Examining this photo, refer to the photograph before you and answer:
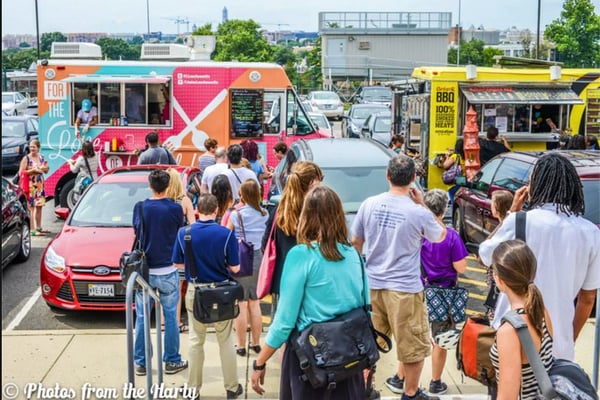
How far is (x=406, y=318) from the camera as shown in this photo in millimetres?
5449

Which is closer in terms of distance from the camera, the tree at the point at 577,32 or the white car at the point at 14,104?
the tree at the point at 577,32

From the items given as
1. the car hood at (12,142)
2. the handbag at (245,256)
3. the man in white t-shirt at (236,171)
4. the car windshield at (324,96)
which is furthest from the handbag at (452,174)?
the car windshield at (324,96)

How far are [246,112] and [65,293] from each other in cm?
724

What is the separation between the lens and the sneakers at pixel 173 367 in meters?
6.73

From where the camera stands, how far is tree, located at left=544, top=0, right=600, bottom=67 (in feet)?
83.1

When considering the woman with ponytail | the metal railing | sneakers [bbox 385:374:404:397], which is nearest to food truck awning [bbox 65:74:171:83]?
the metal railing

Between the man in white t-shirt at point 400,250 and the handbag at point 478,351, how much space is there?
1352 millimetres

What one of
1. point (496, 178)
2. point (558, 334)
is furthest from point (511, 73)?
point (558, 334)

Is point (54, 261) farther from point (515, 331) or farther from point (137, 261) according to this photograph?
point (515, 331)

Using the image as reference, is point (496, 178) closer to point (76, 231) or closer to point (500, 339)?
point (76, 231)

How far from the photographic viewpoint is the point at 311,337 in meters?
4.00

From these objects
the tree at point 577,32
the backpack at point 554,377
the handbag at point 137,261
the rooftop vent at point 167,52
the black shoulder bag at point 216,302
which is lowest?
the black shoulder bag at point 216,302

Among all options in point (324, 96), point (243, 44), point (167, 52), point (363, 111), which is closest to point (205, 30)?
point (243, 44)

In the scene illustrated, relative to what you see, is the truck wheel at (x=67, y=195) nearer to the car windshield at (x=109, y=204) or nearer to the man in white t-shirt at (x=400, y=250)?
the car windshield at (x=109, y=204)
